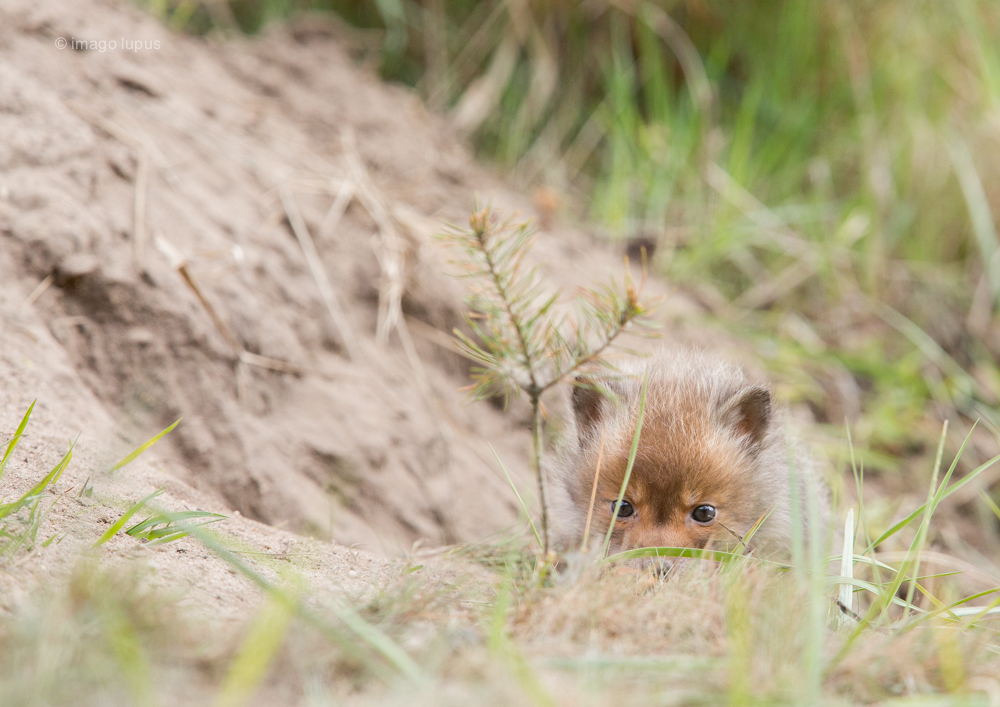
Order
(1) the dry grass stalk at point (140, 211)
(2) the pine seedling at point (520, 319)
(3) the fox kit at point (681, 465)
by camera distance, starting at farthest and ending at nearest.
→ (1) the dry grass stalk at point (140, 211), (3) the fox kit at point (681, 465), (2) the pine seedling at point (520, 319)

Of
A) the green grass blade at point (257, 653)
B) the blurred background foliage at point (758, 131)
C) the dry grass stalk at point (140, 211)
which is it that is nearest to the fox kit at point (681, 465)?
the green grass blade at point (257, 653)

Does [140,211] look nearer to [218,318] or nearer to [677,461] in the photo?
[218,318]

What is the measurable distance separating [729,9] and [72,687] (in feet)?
20.6

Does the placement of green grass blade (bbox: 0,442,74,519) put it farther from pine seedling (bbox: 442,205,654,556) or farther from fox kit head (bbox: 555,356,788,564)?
fox kit head (bbox: 555,356,788,564)

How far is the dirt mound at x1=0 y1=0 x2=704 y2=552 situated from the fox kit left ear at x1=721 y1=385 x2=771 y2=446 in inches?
46.7

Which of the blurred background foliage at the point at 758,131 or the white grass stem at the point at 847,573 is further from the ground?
the blurred background foliage at the point at 758,131

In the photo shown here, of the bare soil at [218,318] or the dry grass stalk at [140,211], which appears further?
the dry grass stalk at [140,211]

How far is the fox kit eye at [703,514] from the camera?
2752 millimetres

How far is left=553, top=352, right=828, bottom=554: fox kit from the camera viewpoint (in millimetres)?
2713

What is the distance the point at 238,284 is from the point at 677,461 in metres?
2.03

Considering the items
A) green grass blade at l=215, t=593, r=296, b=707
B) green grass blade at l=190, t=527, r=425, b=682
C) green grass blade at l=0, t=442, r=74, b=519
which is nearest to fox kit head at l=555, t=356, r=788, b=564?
green grass blade at l=190, t=527, r=425, b=682

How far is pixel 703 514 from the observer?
2754 mm

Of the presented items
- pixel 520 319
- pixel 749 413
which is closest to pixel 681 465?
pixel 749 413

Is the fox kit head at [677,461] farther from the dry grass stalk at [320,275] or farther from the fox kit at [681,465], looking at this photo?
the dry grass stalk at [320,275]
